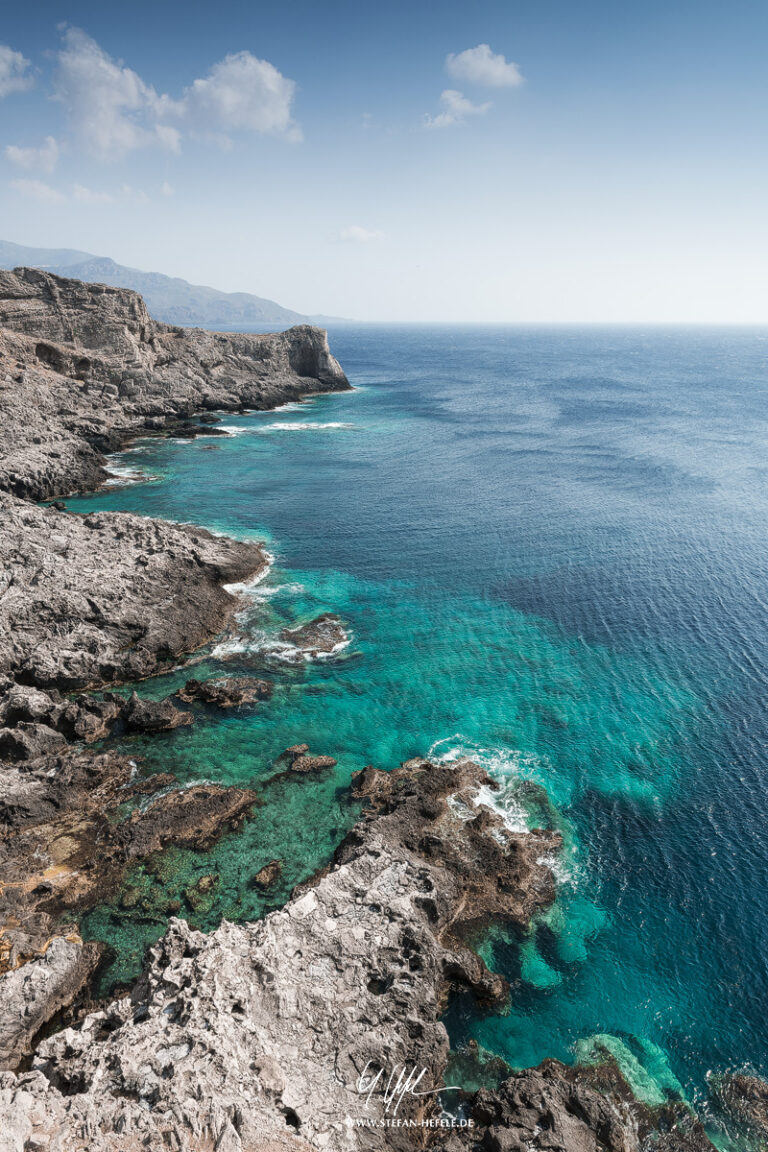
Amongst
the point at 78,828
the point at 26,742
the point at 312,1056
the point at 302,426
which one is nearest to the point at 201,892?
the point at 78,828

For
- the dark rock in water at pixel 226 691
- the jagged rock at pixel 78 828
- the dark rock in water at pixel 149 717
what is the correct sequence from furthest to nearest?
1. the dark rock in water at pixel 226 691
2. the dark rock in water at pixel 149 717
3. the jagged rock at pixel 78 828

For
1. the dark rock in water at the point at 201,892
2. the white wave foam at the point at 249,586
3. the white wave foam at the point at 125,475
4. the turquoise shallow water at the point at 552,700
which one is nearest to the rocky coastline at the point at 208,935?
the white wave foam at the point at 249,586

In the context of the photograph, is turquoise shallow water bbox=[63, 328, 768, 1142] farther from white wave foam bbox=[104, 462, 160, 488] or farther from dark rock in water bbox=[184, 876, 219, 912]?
white wave foam bbox=[104, 462, 160, 488]

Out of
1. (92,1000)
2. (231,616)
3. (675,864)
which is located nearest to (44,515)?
(231,616)

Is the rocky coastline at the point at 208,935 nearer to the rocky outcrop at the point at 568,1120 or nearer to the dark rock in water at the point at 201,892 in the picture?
the rocky outcrop at the point at 568,1120

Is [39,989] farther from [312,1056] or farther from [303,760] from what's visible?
[303,760]

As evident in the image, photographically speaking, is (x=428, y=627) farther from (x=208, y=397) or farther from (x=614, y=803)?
(x=208, y=397)

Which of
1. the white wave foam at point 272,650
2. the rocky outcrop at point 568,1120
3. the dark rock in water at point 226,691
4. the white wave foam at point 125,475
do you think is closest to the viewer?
the rocky outcrop at point 568,1120
